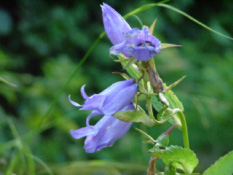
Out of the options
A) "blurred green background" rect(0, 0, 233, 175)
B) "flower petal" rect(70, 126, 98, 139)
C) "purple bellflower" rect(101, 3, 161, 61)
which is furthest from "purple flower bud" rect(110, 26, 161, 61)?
"blurred green background" rect(0, 0, 233, 175)

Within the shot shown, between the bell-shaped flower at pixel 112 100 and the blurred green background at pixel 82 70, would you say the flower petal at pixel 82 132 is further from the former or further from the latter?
the blurred green background at pixel 82 70

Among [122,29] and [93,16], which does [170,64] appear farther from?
[122,29]

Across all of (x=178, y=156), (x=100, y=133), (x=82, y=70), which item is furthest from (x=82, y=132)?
(x=82, y=70)

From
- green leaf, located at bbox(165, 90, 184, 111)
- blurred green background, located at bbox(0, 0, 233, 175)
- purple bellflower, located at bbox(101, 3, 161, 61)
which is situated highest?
purple bellflower, located at bbox(101, 3, 161, 61)

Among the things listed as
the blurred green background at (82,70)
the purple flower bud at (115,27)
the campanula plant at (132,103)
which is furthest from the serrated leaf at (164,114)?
the blurred green background at (82,70)

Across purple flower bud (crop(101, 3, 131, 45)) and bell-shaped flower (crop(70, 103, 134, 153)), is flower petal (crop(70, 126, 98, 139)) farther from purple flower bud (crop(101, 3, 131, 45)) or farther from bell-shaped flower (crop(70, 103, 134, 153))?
purple flower bud (crop(101, 3, 131, 45))

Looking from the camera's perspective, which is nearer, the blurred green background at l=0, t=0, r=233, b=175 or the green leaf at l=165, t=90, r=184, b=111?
the green leaf at l=165, t=90, r=184, b=111
